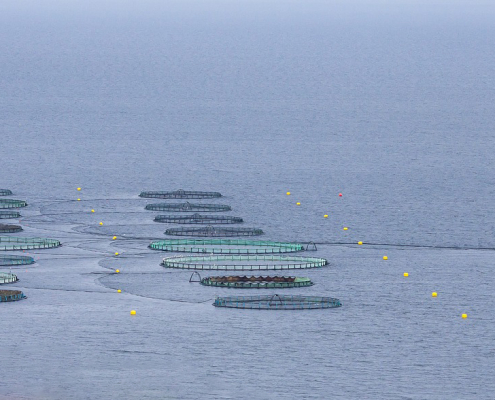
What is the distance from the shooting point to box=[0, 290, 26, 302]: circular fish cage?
3674 inches

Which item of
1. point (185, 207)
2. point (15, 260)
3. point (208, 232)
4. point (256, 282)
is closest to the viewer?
point (256, 282)

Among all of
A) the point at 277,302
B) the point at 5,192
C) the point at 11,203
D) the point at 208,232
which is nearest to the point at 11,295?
the point at 277,302

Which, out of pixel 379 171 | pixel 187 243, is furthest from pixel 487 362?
pixel 379 171

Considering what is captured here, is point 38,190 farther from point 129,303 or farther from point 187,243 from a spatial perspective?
point 129,303

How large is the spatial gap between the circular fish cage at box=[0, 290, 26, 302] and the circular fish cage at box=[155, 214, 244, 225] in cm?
3236

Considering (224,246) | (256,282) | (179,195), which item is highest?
(179,195)

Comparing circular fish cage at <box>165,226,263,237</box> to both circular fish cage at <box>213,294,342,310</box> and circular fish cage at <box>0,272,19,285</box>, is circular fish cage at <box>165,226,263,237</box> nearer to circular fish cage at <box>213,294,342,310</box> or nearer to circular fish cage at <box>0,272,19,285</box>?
circular fish cage at <box>0,272,19,285</box>

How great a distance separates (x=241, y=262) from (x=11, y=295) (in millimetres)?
20868

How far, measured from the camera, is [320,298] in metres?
94.9

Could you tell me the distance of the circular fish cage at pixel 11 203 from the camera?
5290 inches

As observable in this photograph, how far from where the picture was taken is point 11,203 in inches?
5325

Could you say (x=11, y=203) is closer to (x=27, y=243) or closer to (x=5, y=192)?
(x=5, y=192)

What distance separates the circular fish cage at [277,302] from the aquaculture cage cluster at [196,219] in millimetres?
30789

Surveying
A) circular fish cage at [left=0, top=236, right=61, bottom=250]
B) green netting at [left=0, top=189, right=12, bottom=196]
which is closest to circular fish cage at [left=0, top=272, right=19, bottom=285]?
circular fish cage at [left=0, top=236, right=61, bottom=250]
